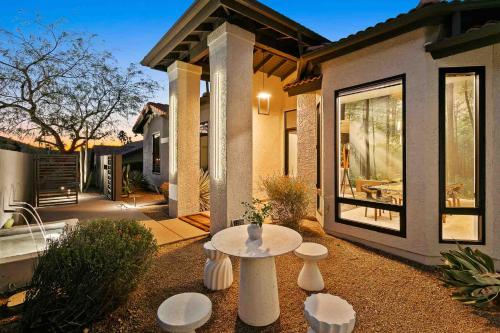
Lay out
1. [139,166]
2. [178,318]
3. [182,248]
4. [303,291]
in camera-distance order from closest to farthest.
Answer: [178,318] < [303,291] < [182,248] < [139,166]

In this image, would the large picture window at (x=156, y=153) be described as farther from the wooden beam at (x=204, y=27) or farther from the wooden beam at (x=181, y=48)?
the wooden beam at (x=204, y=27)

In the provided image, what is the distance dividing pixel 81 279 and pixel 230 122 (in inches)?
155

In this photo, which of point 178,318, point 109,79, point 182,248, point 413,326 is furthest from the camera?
point 109,79

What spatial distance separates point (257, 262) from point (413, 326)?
1.90 metres

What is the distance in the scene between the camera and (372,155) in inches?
255

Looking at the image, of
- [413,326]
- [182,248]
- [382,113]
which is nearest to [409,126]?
[382,113]

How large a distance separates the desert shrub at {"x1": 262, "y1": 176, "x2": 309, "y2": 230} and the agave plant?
2.78 m

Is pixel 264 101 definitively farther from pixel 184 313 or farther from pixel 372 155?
pixel 184 313

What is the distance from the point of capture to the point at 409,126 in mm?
4379

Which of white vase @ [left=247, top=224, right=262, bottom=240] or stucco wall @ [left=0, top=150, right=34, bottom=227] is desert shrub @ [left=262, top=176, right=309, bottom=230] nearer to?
white vase @ [left=247, top=224, right=262, bottom=240]

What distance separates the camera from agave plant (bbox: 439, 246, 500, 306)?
2898mm

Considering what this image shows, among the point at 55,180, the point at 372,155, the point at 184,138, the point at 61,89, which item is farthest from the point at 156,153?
the point at 372,155

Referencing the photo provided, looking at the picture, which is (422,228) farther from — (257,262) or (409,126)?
(257,262)

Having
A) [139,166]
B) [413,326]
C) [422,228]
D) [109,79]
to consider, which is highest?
[109,79]
